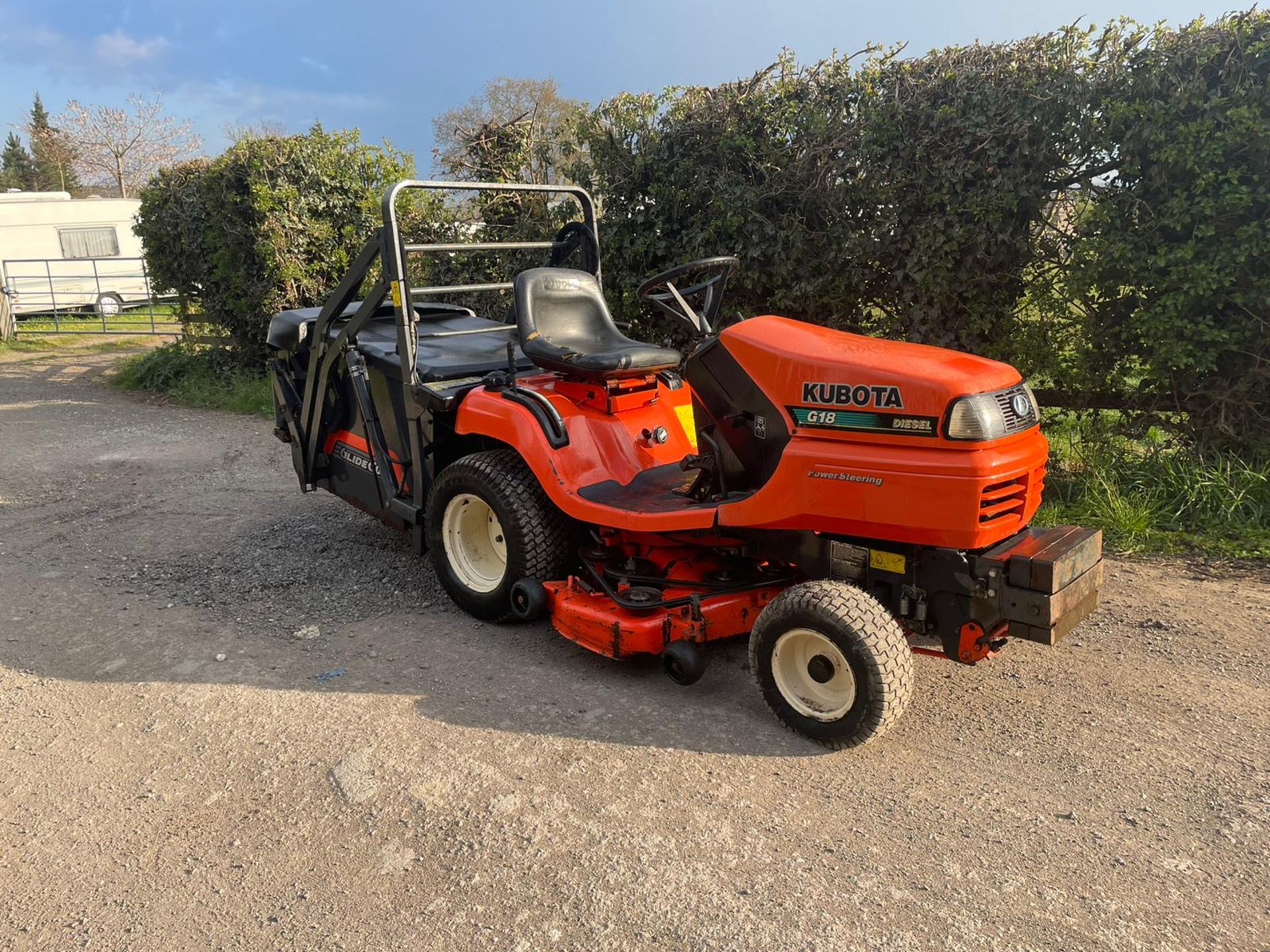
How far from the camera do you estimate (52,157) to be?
1758 inches

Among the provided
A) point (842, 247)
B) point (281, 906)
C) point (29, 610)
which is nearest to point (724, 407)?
point (281, 906)

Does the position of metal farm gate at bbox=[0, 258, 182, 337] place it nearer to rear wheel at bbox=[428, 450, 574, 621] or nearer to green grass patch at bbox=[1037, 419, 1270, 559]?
rear wheel at bbox=[428, 450, 574, 621]

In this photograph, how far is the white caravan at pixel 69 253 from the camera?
19516mm

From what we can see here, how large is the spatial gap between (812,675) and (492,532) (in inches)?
74.5

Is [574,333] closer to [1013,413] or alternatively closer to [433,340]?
[433,340]

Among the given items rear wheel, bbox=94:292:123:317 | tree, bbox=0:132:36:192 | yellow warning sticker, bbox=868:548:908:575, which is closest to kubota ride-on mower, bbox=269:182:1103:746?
yellow warning sticker, bbox=868:548:908:575

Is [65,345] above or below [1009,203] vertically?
below

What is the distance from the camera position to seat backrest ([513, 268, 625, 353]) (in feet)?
14.2

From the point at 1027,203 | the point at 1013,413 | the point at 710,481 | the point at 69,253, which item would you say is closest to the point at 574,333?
the point at 710,481

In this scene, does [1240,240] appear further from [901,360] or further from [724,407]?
[724,407]

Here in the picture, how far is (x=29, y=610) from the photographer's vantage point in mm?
4715

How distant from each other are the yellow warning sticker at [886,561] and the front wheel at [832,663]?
0.39ft

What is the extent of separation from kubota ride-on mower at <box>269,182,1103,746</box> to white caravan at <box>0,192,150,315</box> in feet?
56.9

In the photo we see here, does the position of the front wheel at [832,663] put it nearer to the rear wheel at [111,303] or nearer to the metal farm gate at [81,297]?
the metal farm gate at [81,297]
